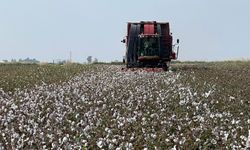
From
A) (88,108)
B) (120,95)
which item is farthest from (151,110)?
(120,95)

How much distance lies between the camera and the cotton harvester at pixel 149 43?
125 feet

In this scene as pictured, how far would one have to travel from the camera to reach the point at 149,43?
1510 inches

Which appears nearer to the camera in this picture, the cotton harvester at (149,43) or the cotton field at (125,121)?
the cotton field at (125,121)

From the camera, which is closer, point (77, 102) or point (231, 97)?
point (77, 102)

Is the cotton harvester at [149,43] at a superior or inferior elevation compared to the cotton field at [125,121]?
superior

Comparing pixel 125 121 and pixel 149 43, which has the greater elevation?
pixel 149 43

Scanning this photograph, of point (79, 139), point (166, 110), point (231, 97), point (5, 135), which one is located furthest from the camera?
point (231, 97)

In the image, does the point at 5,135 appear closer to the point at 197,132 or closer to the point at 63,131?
the point at 63,131

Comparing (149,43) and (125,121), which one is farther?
(149,43)

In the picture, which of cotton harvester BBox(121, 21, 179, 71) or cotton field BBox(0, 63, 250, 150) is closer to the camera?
cotton field BBox(0, 63, 250, 150)

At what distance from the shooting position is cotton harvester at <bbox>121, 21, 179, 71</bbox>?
3811 cm

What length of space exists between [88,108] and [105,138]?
500cm

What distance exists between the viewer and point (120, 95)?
18.6 metres

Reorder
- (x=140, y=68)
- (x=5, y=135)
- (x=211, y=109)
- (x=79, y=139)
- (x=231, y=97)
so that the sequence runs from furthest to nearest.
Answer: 1. (x=140, y=68)
2. (x=231, y=97)
3. (x=211, y=109)
4. (x=5, y=135)
5. (x=79, y=139)
